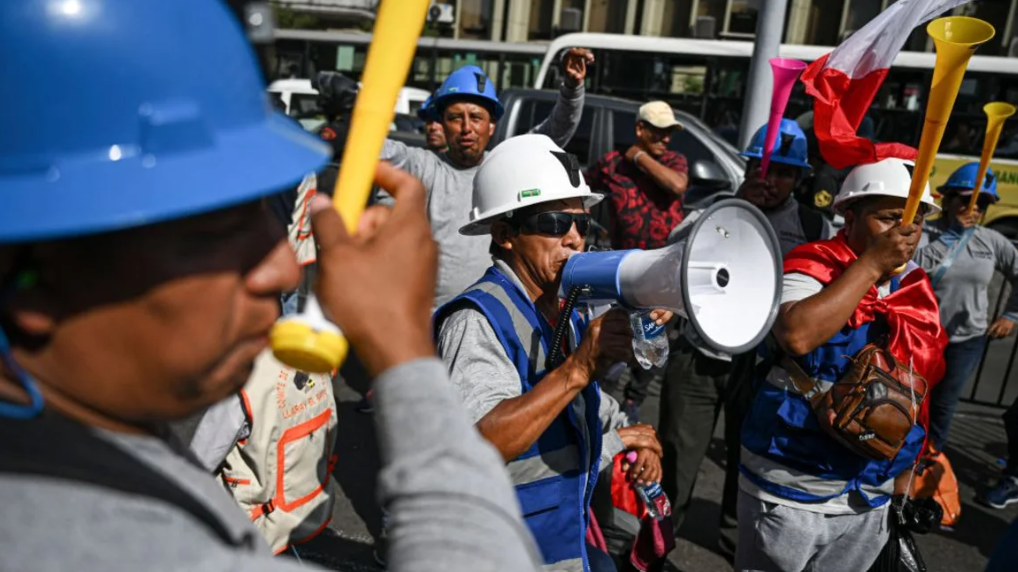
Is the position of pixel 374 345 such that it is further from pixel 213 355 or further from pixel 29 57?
pixel 29 57

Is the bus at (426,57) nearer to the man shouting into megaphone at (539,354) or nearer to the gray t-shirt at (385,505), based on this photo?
the man shouting into megaphone at (539,354)

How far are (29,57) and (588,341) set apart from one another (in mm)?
1344

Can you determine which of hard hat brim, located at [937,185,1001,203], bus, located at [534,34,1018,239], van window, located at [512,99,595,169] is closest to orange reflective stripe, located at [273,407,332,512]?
hard hat brim, located at [937,185,1001,203]

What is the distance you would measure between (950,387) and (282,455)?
445cm

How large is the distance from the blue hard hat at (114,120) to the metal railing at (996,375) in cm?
726

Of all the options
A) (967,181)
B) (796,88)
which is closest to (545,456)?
(967,181)

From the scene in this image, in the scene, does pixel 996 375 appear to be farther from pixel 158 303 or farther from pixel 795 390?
pixel 158 303

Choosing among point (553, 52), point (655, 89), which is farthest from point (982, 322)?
point (553, 52)

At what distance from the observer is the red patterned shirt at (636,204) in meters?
5.23

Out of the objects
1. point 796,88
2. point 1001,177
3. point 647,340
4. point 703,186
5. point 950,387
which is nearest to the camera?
point 647,340

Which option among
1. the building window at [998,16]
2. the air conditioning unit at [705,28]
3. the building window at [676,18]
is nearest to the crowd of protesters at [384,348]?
the air conditioning unit at [705,28]

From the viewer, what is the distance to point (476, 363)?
197 cm

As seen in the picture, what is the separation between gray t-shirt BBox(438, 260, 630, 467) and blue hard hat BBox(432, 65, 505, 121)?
2.75 m

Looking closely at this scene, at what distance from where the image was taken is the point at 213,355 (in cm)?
81
